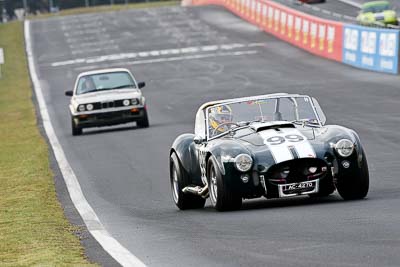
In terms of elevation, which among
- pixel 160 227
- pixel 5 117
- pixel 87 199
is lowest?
pixel 5 117

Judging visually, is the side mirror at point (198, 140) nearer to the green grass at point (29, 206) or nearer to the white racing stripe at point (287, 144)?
the white racing stripe at point (287, 144)

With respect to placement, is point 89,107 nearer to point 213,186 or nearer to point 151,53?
point 213,186

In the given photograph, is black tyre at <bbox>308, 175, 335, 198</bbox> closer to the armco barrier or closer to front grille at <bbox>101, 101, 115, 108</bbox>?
front grille at <bbox>101, 101, 115, 108</bbox>

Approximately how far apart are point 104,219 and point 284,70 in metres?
32.5

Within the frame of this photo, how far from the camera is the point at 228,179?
1220 cm

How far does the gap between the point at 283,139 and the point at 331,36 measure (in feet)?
115

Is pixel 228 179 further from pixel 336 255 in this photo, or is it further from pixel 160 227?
pixel 336 255

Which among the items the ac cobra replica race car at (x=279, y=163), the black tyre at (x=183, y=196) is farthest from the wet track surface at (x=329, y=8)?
the ac cobra replica race car at (x=279, y=163)

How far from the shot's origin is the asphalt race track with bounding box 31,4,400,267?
A: 31.3 ft

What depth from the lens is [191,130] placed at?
26.6 metres

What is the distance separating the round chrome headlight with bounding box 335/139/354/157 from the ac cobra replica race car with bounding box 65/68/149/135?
16610 millimetres

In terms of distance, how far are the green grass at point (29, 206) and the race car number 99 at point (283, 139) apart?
215 cm

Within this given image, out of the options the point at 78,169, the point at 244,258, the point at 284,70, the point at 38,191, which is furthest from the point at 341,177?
the point at 284,70

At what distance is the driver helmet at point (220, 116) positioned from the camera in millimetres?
13533
